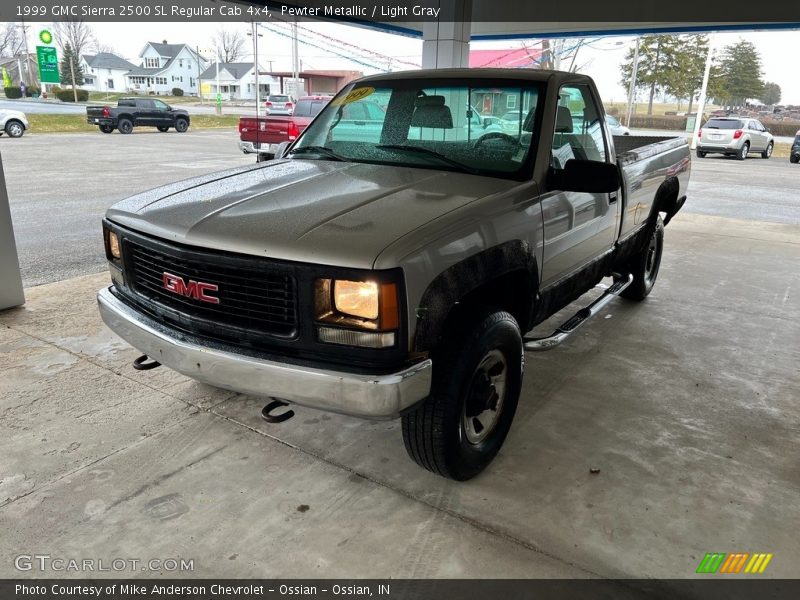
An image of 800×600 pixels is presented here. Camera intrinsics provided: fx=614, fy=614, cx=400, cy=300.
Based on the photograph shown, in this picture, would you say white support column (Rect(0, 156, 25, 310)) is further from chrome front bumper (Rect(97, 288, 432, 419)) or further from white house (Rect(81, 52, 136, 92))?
white house (Rect(81, 52, 136, 92))

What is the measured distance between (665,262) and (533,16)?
220 inches

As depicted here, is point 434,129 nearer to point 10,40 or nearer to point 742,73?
point 10,40

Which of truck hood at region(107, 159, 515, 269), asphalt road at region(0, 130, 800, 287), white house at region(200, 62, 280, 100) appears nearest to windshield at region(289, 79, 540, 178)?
truck hood at region(107, 159, 515, 269)

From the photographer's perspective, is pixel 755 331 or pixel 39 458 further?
pixel 755 331

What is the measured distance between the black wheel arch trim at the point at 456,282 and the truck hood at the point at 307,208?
0.76ft

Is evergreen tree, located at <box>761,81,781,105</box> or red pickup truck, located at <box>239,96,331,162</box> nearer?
red pickup truck, located at <box>239,96,331,162</box>

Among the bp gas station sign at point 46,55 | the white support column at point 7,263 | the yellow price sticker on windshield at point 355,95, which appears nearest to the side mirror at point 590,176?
the yellow price sticker on windshield at point 355,95

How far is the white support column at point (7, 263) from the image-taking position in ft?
15.8

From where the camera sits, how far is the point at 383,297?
2146 millimetres

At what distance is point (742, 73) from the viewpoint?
159ft

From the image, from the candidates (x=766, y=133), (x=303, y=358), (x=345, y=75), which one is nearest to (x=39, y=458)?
(x=303, y=358)

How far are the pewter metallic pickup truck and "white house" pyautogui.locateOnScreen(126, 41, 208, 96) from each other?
76667 millimetres

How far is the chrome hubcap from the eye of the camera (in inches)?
108

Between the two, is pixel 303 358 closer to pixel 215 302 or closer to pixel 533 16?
pixel 215 302
